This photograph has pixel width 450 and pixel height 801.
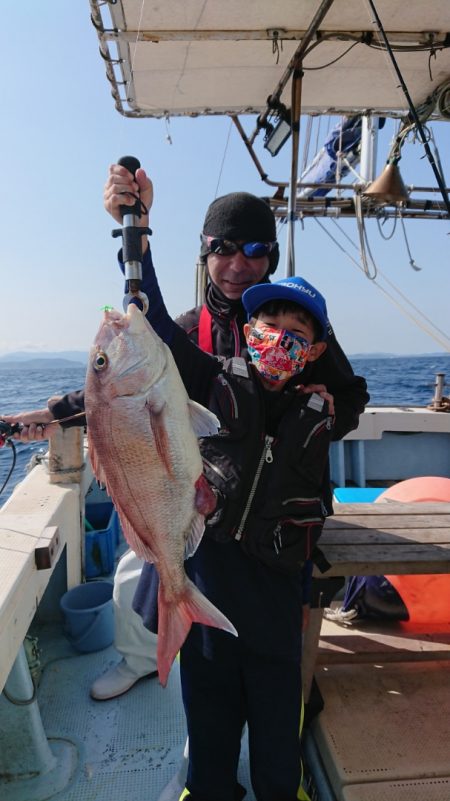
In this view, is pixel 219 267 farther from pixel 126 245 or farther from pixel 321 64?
pixel 321 64

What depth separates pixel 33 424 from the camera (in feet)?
7.30

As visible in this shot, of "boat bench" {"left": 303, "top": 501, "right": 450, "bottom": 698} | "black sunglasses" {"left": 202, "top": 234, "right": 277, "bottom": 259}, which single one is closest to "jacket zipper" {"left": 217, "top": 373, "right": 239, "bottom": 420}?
"black sunglasses" {"left": 202, "top": 234, "right": 277, "bottom": 259}

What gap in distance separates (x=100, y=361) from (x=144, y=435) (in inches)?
11.2

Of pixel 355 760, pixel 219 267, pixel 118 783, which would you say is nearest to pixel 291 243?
pixel 219 267

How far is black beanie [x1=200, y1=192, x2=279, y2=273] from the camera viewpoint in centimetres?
228

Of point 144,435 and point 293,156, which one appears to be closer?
point 144,435

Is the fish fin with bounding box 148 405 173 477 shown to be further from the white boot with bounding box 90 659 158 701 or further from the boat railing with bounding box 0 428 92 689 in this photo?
the white boot with bounding box 90 659 158 701

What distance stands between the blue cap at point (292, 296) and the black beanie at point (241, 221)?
1.31 ft

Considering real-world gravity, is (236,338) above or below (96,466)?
above

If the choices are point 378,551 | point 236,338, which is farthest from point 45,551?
point 378,551

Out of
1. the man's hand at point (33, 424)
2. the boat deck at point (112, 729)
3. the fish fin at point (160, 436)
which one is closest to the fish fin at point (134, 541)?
the fish fin at point (160, 436)

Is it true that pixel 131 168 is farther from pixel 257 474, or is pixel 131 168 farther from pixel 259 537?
pixel 259 537

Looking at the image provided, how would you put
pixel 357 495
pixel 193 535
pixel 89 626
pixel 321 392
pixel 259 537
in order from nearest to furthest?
pixel 193 535, pixel 259 537, pixel 321 392, pixel 89 626, pixel 357 495

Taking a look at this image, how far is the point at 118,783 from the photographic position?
2549 millimetres
